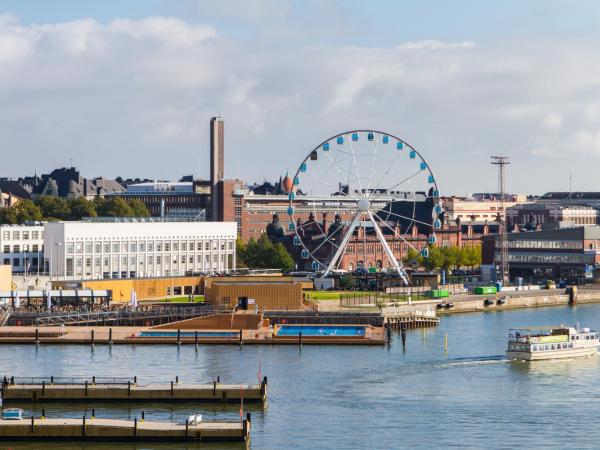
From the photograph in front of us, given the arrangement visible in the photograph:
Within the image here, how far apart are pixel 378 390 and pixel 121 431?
14745 millimetres

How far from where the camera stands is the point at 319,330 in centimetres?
8994

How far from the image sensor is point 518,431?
5941cm

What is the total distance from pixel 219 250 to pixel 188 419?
75566 mm

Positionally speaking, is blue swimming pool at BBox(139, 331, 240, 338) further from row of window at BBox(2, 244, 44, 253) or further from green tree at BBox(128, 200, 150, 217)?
green tree at BBox(128, 200, 150, 217)

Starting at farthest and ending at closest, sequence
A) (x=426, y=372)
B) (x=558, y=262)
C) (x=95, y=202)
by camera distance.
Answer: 1. (x=95, y=202)
2. (x=558, y=262)
3. (x=426, y=372)

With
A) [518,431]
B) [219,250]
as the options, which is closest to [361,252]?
[219,250]

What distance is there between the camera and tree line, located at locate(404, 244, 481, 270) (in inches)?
6078

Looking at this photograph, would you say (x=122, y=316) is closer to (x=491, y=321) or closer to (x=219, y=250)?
(x=491, y=321)

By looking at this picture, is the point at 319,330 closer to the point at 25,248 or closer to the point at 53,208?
the point at 25,248

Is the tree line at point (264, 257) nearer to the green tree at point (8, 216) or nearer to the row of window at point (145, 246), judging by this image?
the row of window at point (145, 246)

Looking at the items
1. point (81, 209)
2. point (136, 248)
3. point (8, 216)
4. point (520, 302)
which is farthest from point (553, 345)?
point (81, 209)

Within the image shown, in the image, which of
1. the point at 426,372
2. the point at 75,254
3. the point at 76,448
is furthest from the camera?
the point at 75,254

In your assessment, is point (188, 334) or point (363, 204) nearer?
point (188, 334)

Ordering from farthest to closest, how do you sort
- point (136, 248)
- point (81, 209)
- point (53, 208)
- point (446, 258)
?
point (53, 208) → point (81, 209) → point (446, 258) → point (136, 248)
